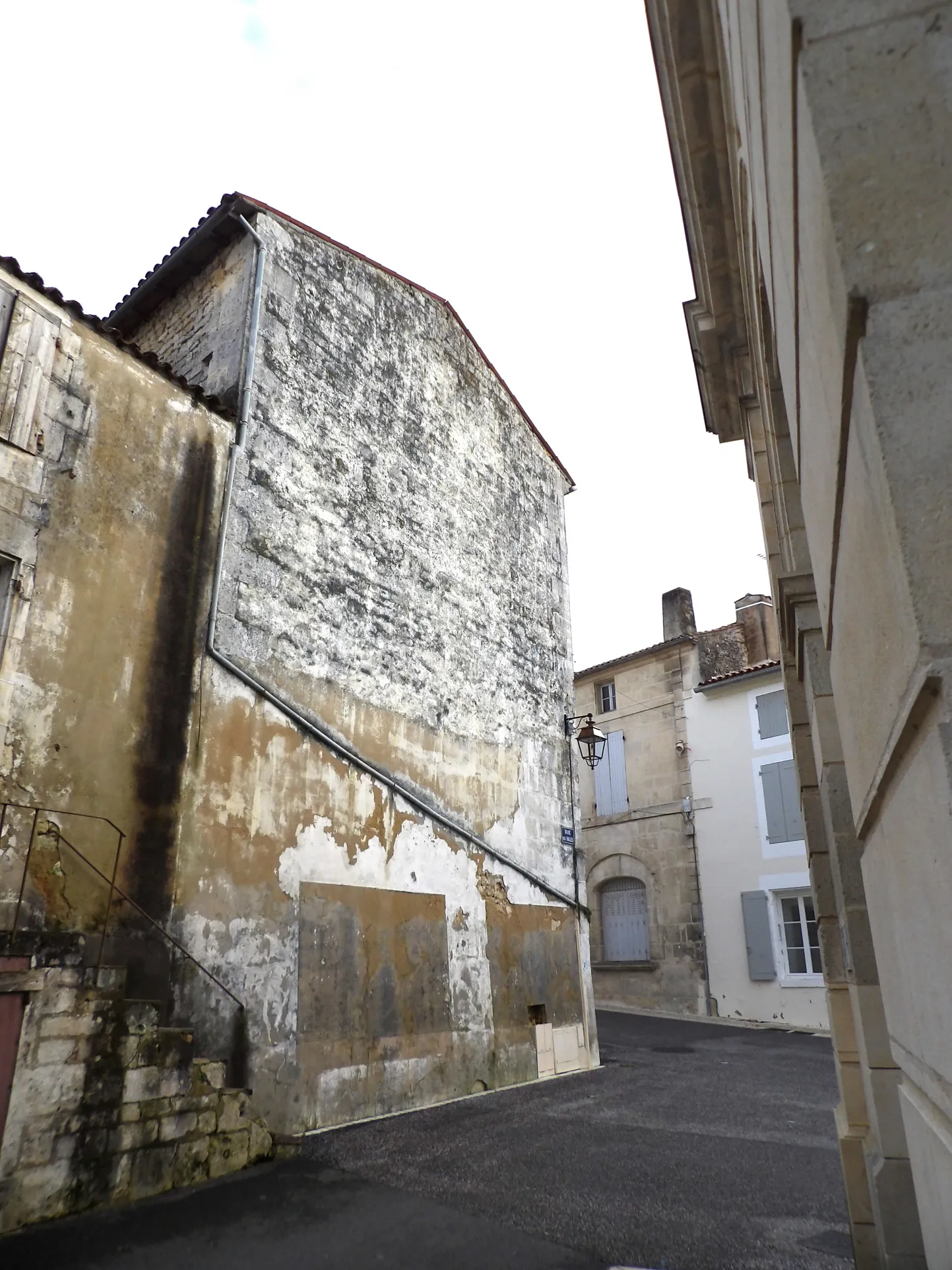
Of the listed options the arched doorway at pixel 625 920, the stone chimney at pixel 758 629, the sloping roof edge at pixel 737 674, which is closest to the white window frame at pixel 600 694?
the sloping roof edge at pixel 737 674

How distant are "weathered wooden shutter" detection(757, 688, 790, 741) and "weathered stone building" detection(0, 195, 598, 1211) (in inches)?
239

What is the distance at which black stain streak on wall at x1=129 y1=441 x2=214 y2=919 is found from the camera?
593 cm

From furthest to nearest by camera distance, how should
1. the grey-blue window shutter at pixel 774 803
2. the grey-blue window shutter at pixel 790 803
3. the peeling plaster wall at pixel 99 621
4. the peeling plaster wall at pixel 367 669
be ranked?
the grey-blue window shutter at pixel 774 803 → the grey-blue window shutter at pixel 790 803 → the peeling plaster wall at pixel 367 669 → the peeling plaster wall at pixel 99 621

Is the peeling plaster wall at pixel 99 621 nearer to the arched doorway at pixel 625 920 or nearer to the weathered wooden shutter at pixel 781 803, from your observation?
the weathered wooden shutter at pixel 781 803

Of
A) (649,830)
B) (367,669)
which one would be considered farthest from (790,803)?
(367,669)

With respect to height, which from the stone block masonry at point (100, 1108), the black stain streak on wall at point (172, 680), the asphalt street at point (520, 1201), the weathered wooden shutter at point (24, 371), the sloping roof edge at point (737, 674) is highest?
the sloping roof edge at point (737, 674)

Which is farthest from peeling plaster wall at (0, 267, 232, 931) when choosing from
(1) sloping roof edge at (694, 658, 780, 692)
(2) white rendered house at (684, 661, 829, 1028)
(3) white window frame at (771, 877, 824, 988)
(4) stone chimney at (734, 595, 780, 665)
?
(4) stone chimney at (734, 595, 780, 665)

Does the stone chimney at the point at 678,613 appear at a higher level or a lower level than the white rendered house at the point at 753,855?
higher

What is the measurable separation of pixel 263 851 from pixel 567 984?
16.0 feet

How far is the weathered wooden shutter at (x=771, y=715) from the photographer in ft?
50.7

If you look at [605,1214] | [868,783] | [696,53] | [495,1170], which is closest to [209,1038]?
[495,1170]

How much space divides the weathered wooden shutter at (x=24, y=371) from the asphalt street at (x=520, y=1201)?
4989 mm

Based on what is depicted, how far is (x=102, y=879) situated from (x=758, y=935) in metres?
12.3

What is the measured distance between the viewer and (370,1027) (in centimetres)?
720
